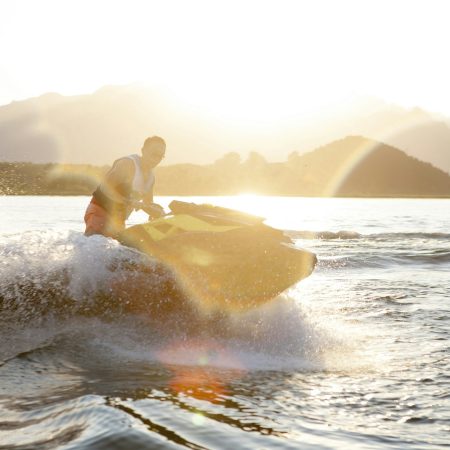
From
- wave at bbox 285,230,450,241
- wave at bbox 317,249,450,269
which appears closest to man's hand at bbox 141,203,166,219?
wave at bbox 317,249,450,269

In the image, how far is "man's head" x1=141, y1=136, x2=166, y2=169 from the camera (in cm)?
859

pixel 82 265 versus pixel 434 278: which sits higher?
pixel 82 265

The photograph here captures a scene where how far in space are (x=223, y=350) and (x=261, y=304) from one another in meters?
0.99

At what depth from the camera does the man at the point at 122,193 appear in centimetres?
831

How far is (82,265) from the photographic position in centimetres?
738

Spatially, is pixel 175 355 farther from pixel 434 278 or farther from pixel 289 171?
pixel 289 171

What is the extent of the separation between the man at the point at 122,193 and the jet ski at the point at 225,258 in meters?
0.80

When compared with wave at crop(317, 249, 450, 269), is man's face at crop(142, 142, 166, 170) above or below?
above

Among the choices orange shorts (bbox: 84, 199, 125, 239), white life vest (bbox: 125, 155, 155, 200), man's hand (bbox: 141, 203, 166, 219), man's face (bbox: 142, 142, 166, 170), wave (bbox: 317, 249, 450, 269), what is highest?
man's face (bbox: 142, 142, 166, 170)

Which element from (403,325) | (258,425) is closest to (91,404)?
(258,425)

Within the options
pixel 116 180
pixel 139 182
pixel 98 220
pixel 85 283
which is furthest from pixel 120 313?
pixel 139 182

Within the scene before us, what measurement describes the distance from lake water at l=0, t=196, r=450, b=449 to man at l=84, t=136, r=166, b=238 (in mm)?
594

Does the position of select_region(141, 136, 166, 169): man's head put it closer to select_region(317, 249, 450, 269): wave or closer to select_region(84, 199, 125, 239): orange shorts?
select_region(84, 199, 125, 239): orange shorts

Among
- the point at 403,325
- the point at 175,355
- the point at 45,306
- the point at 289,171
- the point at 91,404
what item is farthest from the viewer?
the point at 289,171
